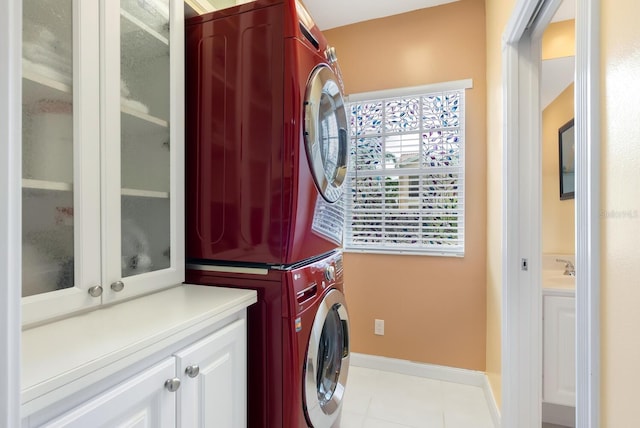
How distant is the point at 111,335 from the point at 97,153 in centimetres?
52

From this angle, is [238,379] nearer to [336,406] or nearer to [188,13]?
[336,406]

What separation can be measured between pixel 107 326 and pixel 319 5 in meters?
2.45

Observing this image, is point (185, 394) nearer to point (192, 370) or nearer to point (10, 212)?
point (192, 370)

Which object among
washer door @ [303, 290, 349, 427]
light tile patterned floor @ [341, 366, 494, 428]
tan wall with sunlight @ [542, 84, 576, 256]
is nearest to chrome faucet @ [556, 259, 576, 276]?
tan wall with sunlight @ [542, 84, 576, 256]

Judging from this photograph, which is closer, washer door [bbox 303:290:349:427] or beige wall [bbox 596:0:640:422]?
beige wall [bbox 596:0:640:422]

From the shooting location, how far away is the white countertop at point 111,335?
1.82 feet

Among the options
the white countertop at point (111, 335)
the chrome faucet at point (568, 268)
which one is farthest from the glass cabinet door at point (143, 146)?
the chrome faucet at point (568, 268)

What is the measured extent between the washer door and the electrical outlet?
2.72 ft

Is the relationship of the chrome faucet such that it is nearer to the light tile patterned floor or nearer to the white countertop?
the light tile patterned floor

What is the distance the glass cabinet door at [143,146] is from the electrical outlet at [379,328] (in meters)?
Result: 1.70

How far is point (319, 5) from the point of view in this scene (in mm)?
2311

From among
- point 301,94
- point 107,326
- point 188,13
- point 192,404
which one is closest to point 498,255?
point 301,94

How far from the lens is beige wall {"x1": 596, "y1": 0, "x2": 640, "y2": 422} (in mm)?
630

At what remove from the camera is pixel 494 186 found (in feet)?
6.27
